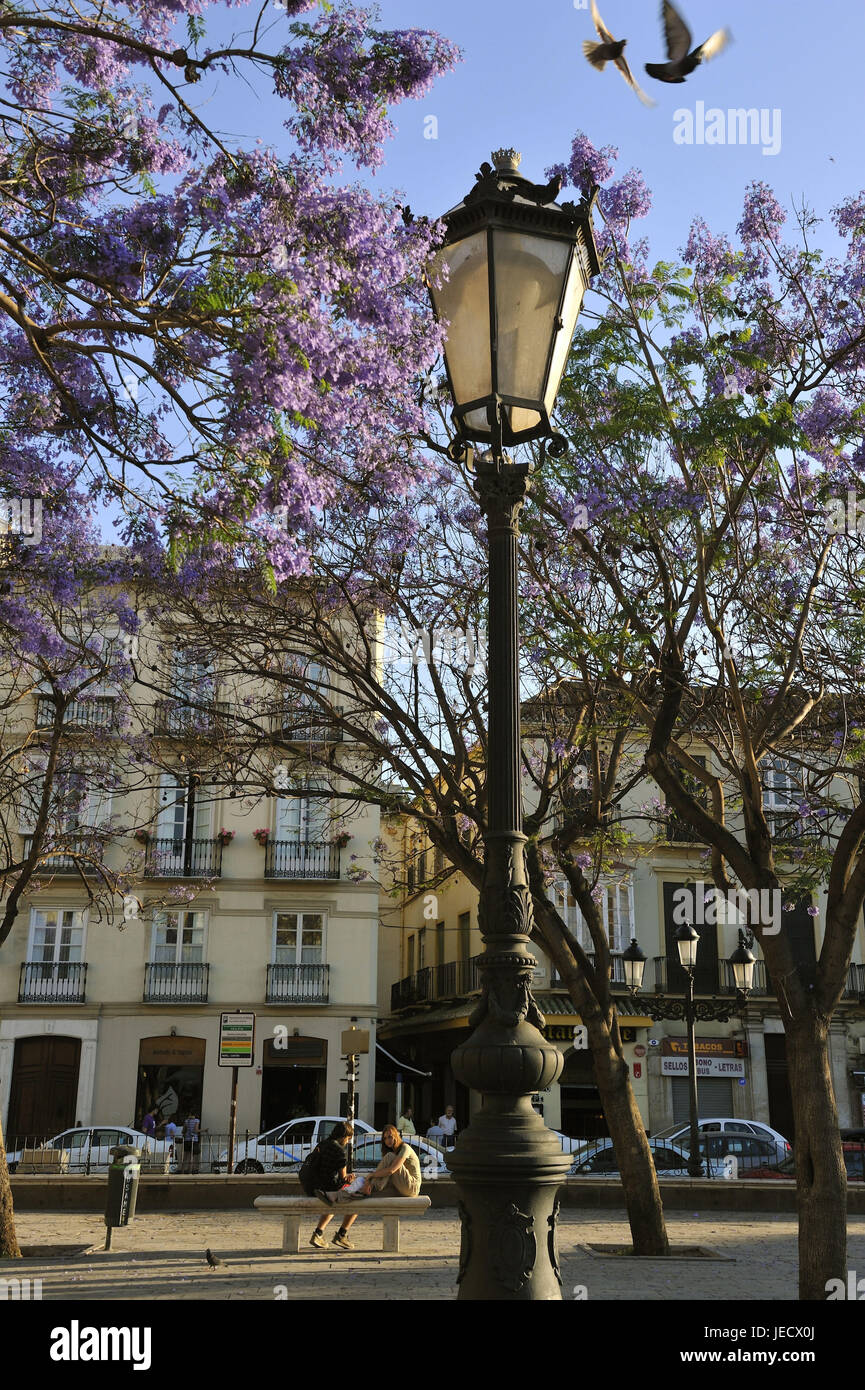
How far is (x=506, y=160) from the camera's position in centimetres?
482

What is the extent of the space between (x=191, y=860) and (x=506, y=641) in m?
27.2

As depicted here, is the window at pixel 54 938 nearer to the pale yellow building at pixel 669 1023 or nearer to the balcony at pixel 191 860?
the balcony at pixel 191 860

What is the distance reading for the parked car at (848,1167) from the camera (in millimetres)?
22125

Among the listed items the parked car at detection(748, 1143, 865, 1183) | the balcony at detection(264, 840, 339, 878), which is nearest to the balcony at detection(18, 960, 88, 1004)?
the balcony at detection(264, 840, 339, 878)

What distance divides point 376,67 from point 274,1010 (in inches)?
1004

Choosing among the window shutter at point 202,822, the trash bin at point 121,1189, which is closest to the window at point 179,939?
the window shutter at point 202,822

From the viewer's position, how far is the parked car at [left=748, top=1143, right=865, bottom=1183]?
22.1 metres

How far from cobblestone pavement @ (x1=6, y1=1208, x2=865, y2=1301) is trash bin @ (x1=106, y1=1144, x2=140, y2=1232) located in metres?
0.32

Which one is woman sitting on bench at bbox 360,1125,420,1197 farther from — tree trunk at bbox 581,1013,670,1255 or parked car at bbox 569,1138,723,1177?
parked car at bbox 569,1138,723,1177

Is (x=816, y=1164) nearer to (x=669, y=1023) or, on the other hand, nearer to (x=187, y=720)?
(x=187, y=720)

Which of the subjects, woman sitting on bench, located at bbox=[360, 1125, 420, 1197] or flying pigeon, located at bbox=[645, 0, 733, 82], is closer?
flying pigeon, located at bbox=[645, 0, 733, 82]

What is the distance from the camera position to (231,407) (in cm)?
722

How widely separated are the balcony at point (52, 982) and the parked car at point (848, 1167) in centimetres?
1602
